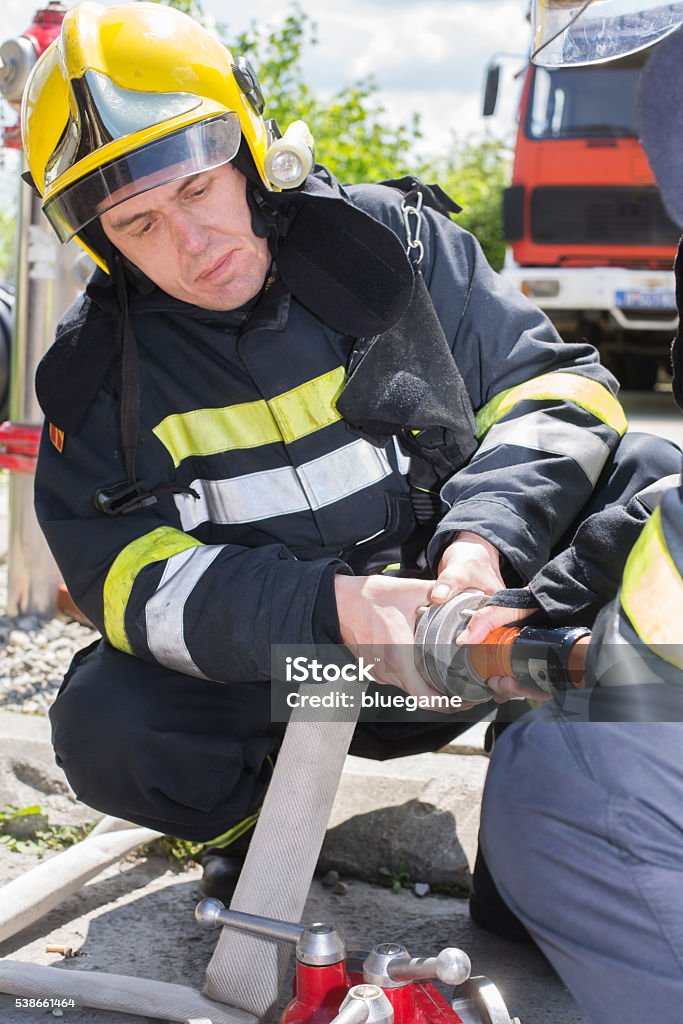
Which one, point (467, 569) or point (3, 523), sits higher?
point (467, 569)

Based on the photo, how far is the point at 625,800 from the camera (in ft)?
4.06

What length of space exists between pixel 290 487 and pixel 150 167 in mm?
647

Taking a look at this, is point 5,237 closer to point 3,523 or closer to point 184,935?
point 3,523

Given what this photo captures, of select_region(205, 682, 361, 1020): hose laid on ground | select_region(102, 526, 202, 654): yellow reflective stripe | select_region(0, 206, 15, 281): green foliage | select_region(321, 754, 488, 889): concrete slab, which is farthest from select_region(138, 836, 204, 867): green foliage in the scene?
select_region(0, 206, 15, 281): green foliage

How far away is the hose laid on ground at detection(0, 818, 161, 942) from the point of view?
82.2 inches

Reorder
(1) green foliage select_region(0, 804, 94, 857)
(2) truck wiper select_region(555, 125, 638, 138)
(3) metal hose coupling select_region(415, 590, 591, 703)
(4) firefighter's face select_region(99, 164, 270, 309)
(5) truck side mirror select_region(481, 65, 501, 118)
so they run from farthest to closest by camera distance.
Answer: (2) truck wiper select_region(555, 125, 638, 138) → (5) truck side mirror select_region(481, 65, 501, 118) → (1) green foliage select_region(0, 804, 94, 857) → (4) firefighter's face select_region(99, 164, 270, 309) → (3) metal hose coupling select_region(415, 590, 591, 703)

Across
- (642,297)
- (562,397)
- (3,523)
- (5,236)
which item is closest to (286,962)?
(562,397)

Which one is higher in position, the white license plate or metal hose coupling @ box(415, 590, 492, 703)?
metal hose coupling @ box(415, 590, 492, 703)

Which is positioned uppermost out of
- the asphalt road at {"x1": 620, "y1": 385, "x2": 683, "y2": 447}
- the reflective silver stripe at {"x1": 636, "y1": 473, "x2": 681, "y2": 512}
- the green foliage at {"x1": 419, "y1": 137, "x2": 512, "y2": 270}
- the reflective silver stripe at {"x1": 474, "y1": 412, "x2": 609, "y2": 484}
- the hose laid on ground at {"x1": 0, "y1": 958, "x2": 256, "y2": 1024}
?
the reflective silver stripe at {"x1": 636, "y1": 473, "x2": 681, "y2": 512}

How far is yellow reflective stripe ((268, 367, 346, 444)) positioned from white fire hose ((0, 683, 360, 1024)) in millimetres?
552

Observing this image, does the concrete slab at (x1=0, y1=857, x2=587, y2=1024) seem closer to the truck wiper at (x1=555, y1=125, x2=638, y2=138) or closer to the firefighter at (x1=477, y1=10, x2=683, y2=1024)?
the firefighter at (x1=477, y1=10, x2=683, y2=1024)

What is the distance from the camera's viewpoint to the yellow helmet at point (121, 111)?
6.84 ft

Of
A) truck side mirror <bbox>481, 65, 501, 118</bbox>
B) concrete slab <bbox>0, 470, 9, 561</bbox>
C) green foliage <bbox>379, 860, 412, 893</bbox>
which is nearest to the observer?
green foliage <bbox>379, 860, 412, 893</bbox>

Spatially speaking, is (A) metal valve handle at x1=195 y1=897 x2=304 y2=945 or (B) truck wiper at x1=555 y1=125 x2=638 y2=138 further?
(B) truck wiper at x1=555 y1=125 x2=638 y2=138
